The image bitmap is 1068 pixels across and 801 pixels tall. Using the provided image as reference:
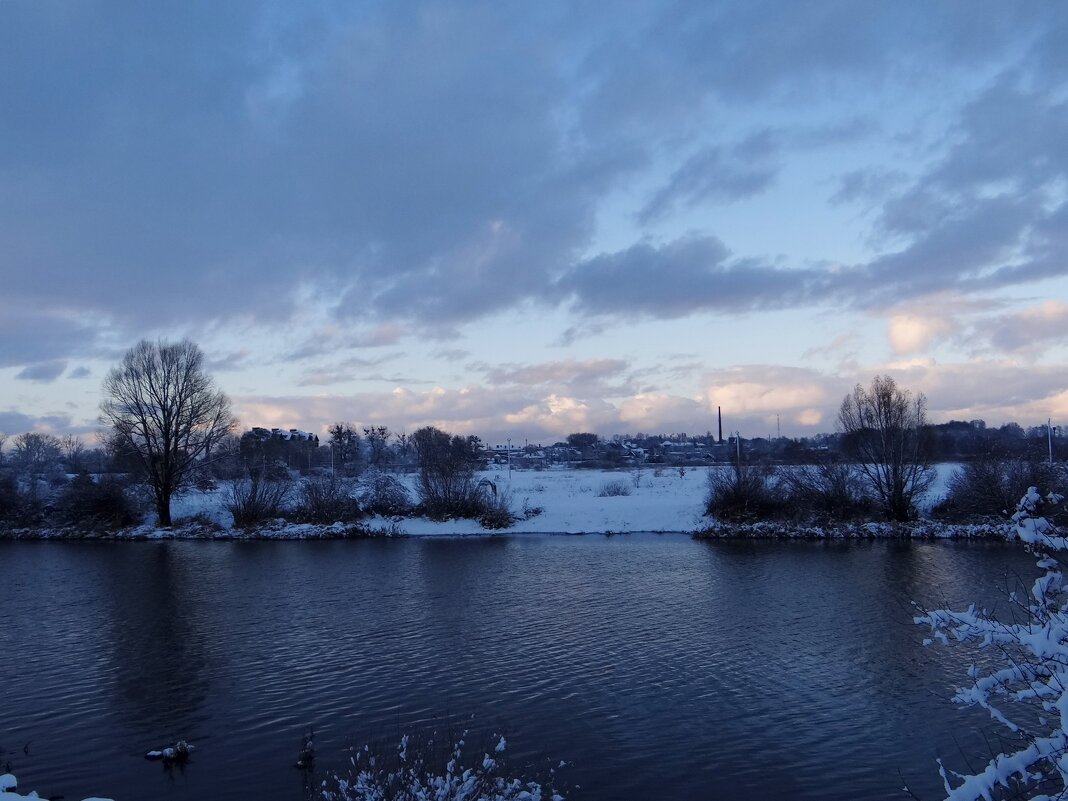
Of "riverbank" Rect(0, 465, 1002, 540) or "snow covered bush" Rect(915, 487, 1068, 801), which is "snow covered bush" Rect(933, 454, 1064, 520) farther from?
"snow covered bush" Rect(915, 487, 1068, 801)

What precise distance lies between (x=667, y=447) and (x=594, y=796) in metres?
168

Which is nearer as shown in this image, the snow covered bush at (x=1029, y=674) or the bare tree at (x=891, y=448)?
the snow covered bush at (x=1029, y=674)

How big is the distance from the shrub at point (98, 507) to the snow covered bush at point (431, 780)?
43868mm

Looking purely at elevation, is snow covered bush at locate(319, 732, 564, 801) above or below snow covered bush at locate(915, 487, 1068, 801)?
below

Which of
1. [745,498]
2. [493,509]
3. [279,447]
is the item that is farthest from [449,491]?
[279,447]

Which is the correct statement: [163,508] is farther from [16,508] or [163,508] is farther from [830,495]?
[830,495]

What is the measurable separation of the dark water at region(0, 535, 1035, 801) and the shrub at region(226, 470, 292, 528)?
1817 centimetres

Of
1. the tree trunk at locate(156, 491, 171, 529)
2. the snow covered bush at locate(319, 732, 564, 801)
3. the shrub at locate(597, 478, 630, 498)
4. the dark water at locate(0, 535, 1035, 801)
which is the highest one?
the tree trunk at locate(156, 491, 171, 529)

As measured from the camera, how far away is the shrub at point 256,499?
4784 centimetres

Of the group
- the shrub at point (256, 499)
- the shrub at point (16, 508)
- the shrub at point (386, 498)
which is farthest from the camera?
the shrub at point (16, 508)

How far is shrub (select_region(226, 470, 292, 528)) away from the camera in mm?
47844

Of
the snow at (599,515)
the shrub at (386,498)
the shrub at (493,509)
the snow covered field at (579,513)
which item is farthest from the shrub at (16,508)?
the shrub at (493,509)

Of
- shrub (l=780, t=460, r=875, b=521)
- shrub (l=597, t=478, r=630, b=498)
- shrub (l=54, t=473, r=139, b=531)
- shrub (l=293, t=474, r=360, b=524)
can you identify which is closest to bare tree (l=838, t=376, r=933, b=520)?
shrub (l=780, t=460, r=875, b=521)

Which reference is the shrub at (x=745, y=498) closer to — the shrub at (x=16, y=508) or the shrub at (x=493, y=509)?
the shrub at (x=493, y=509)
